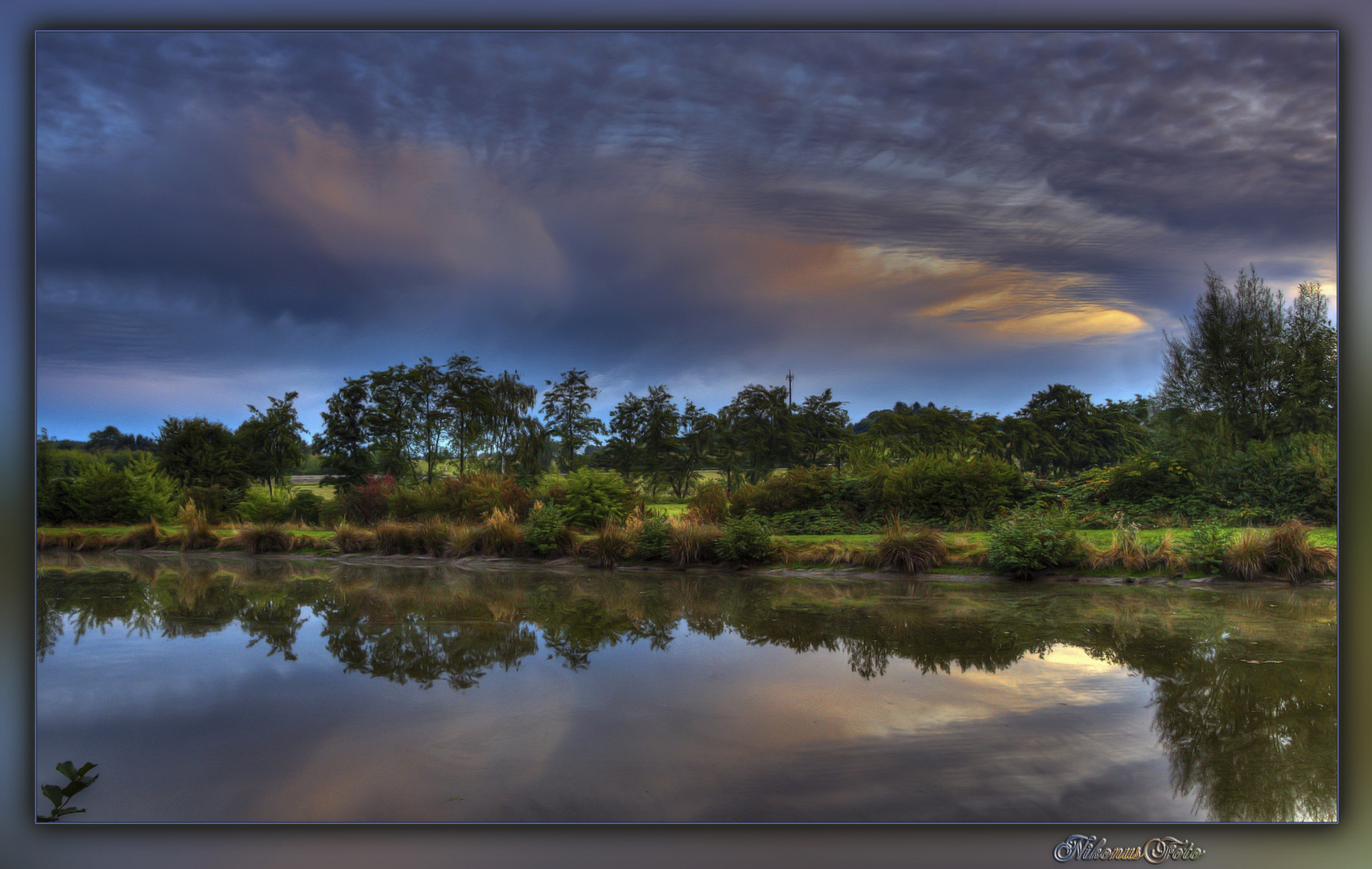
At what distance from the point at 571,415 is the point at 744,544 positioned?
2.79 m

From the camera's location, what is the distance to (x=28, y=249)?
3.54 meters

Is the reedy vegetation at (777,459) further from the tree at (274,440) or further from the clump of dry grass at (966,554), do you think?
the clump of dry grass at (966,554)

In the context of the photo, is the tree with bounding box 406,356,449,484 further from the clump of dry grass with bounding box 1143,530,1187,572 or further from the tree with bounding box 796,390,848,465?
the clump of dry grass with bounding box 1143,530,1187,572

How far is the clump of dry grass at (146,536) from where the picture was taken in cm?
568

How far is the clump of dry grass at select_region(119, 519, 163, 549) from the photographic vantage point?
18.6 feet

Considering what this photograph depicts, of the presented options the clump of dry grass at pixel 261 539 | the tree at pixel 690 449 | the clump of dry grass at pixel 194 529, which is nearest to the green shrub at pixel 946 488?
the tree at pixel 690 449

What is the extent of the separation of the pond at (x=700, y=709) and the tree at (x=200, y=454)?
1150mm

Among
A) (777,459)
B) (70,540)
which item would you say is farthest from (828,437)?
(70,540)

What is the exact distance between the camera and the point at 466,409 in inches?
297

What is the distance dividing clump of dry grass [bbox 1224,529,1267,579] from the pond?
187 mm

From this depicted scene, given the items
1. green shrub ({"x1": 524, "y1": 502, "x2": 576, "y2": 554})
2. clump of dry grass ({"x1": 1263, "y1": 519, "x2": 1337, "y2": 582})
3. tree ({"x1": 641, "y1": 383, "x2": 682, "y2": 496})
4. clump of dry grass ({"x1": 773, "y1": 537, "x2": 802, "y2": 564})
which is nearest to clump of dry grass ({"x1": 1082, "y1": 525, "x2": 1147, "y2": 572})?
clump of dry grass ({"x1": 1263, "y1": 519, "x2": 1337, "y2": 582})

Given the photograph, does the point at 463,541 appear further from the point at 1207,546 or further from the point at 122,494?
the point at 1207,546

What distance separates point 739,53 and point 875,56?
38.5 inches

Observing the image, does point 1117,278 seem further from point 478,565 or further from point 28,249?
point 28,249
